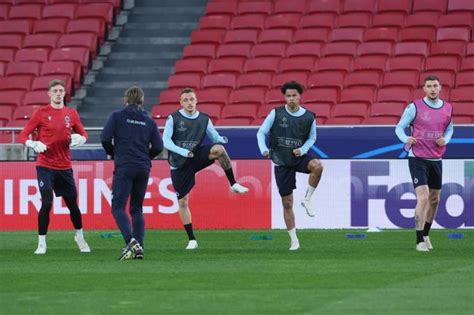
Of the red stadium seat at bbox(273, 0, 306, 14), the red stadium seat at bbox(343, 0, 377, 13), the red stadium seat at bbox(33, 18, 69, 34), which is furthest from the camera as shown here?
the red stadium seat at bbox(33, 18, 69, 34)

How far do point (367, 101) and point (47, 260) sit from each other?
11677mm

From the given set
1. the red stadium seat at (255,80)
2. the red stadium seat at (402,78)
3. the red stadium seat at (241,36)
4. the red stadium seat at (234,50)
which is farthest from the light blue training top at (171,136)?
the red stadium seat at (241,36)

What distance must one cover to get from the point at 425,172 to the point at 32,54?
Answer: 15.2 m

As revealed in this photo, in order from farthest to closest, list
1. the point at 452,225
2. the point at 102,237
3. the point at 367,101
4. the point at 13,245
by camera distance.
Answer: the point at 367,101 < the point at 452,225 < the point at 102,237 < the point at 13,245

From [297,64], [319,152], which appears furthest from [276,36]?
[319,152]

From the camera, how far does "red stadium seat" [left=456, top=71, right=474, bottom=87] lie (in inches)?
1044

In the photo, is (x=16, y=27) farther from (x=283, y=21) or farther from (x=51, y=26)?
(x=283, y=21)

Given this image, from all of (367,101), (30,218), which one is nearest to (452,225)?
(367,101)

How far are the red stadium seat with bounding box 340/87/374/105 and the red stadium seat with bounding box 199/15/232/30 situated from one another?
492cm

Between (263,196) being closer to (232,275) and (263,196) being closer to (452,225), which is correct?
(452,225)

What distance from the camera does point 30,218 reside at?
2339 centimetres

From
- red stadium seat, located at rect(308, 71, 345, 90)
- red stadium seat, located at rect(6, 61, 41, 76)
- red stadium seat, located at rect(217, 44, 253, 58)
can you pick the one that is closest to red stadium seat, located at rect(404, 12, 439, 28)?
red stadium seat, located at rect(308, 71, 345, 90)

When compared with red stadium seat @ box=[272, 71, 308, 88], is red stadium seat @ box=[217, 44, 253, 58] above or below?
above

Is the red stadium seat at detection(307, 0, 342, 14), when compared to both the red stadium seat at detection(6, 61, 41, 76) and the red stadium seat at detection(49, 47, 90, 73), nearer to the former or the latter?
the red stadium seat at detection(49, 47, 90, 73)
